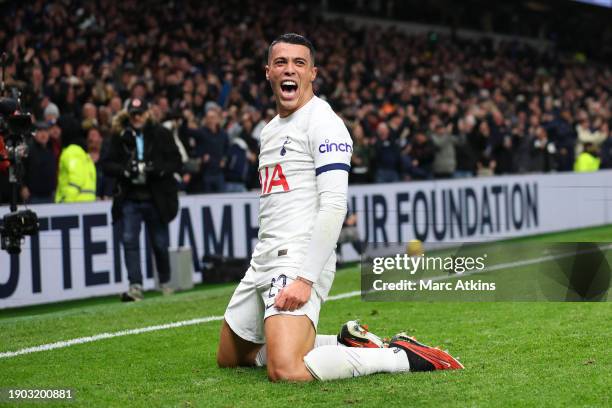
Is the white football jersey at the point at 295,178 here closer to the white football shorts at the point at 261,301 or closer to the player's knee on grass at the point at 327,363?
the white football shorts at the point at 261,301

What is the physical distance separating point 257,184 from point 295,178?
11.3 m

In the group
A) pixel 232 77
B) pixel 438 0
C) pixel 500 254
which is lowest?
pixel 500 254

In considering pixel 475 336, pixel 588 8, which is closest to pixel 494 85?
pixel 588 8

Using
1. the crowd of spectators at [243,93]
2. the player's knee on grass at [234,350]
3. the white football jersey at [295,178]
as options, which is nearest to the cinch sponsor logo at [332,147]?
the white football jersey at [295,178]

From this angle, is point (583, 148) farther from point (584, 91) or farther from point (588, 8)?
point (588, 8)

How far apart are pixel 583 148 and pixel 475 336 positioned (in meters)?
17.8

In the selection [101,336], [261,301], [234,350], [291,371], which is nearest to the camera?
[291,371]

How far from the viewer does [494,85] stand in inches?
1350

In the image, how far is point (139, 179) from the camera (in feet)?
40.1

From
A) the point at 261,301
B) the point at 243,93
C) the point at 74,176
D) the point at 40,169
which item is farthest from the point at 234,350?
the point at 243,93

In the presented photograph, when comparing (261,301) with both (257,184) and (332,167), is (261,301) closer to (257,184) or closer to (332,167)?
(332,167)

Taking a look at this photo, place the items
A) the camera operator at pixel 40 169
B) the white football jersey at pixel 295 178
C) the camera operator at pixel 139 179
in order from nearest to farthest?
the white football jersey at pixel 295 178 < the camera operator at pixel 139 179 < the camera operator at pixel 40 169

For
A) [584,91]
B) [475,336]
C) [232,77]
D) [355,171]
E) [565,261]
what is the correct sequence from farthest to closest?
[584,91]
[232,77]
[355,171]
[565,261]
[475,336]

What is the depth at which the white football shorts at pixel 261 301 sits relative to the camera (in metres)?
6.43
